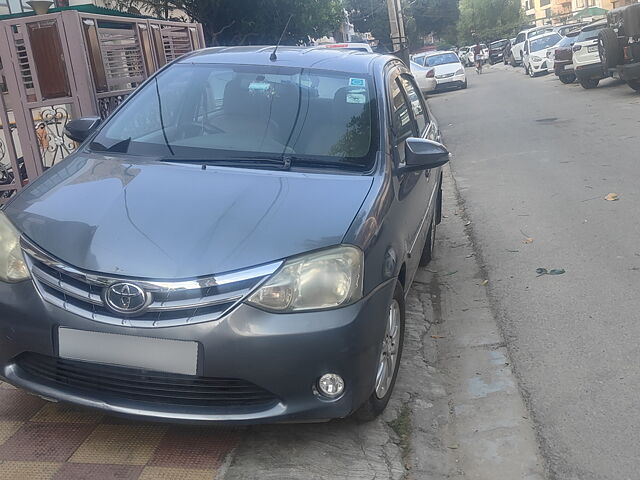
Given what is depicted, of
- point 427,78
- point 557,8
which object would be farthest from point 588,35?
point 557,8

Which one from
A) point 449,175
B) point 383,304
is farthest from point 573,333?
point 449,175

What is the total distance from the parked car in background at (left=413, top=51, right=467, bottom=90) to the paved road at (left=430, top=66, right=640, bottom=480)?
14432 millimetres

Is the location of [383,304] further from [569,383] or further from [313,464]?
[569,383]

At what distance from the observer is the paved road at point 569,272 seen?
11.7ft

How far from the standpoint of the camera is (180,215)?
3.25 meters

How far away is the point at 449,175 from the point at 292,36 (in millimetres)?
12599

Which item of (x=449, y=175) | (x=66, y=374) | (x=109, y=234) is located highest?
(x=109, y=234)

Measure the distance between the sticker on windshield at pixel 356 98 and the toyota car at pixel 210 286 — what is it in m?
0.53

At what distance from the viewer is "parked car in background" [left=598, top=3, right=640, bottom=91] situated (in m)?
16.3

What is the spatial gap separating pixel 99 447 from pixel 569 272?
3.90 m

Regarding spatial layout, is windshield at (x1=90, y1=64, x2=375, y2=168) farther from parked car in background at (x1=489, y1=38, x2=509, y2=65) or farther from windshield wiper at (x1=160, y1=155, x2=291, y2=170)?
parked car in background at (x1=489, y1=38, x2=509, y2=65)

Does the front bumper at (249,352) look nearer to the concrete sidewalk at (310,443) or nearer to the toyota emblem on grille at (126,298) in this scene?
the toyota emblem on grille at (126,298)

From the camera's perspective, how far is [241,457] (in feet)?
10.5

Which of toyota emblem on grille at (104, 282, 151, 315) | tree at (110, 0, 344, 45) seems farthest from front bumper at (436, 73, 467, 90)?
toyota emblem on grille at (104, 282, 151, 315)
